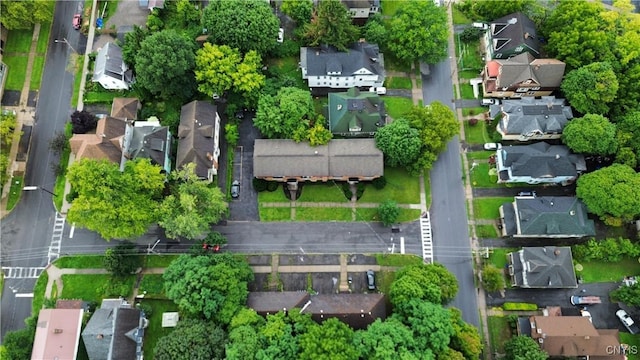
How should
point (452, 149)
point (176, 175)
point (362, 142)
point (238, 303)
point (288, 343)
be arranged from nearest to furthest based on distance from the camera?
point (288, 343)
point (238, 303)
point (176, 175)
point (362, 142)
point (452, 149)

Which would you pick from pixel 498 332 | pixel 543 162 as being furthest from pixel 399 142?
pixel 498 332

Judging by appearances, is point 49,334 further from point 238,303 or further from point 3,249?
point 238,303

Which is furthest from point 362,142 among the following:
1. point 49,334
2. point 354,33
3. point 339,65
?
point 49,334

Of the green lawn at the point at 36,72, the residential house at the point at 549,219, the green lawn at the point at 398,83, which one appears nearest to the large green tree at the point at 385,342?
the residential house at the point at 549,219

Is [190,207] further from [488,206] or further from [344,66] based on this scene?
[488,206]

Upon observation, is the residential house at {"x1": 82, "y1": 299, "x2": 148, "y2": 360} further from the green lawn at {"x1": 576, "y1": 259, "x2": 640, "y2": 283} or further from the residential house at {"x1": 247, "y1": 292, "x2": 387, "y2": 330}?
the green lawn at {"x1": 576, "y1": 259, "x2": 640, "y2": 283}

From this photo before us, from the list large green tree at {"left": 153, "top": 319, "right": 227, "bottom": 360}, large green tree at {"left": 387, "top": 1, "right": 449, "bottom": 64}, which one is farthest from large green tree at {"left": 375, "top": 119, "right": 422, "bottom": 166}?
large green tree at {"left": 153, "top": 319, "right": 227, "bottom": 360}
